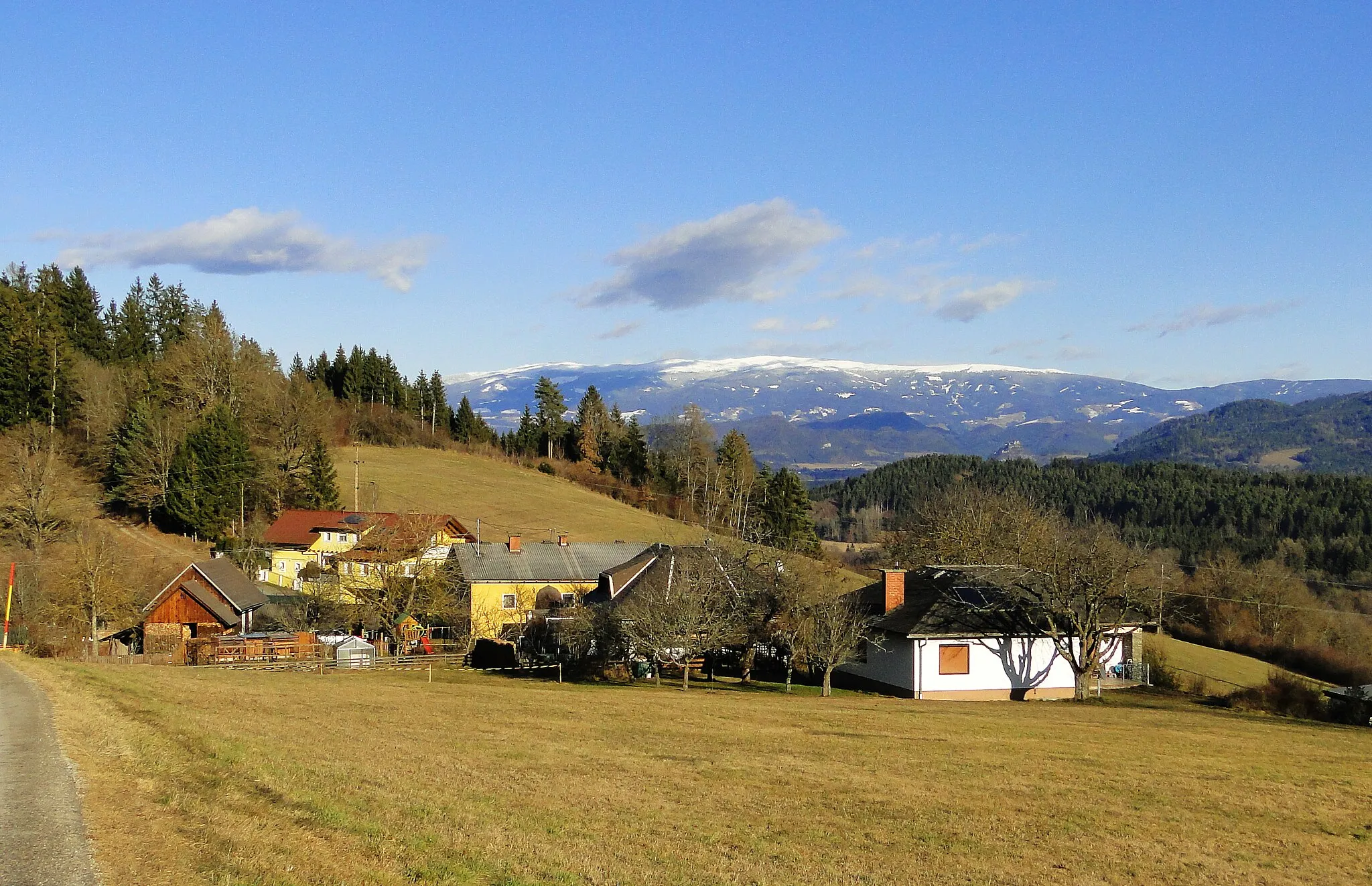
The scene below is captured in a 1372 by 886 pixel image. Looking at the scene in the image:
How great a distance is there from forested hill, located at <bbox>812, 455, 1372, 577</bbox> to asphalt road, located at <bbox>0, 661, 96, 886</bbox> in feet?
330

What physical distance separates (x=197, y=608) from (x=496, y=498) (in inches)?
1855

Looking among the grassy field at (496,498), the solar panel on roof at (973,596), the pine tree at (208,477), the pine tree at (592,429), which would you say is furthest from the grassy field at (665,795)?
the pine tree at (592,429)

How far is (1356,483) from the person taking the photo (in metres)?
149

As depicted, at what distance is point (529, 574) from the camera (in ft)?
232

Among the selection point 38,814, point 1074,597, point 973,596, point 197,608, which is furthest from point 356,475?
point 38,814

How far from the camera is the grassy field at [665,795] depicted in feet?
40.7

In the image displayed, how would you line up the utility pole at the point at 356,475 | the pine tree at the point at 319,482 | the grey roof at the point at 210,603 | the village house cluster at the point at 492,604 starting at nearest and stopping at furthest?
the village house cluster at the point at 492,604, the grey roof at the point at 210,603, the pine tree at the point at 319,482, the utility pole at the point at 356,475

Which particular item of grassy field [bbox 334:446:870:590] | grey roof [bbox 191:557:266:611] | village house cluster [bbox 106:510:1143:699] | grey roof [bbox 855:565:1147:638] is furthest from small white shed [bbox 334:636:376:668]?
grassy field [bbox 334:446:870:590]

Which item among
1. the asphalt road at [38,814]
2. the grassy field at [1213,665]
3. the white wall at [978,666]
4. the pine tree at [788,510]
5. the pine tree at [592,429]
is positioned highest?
the pine tree at [592,429]

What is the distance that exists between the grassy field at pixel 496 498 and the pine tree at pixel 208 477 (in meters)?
16.1

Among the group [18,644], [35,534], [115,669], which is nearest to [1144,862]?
[115,669]

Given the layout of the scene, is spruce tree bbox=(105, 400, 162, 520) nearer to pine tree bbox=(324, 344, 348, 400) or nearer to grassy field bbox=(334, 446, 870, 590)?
grassy field bbox=(334, 446, 870, 590)

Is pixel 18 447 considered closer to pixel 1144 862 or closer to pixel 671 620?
pixel 671 620

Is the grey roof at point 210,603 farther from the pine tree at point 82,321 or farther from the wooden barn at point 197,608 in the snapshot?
the pine tree at point 82,321
